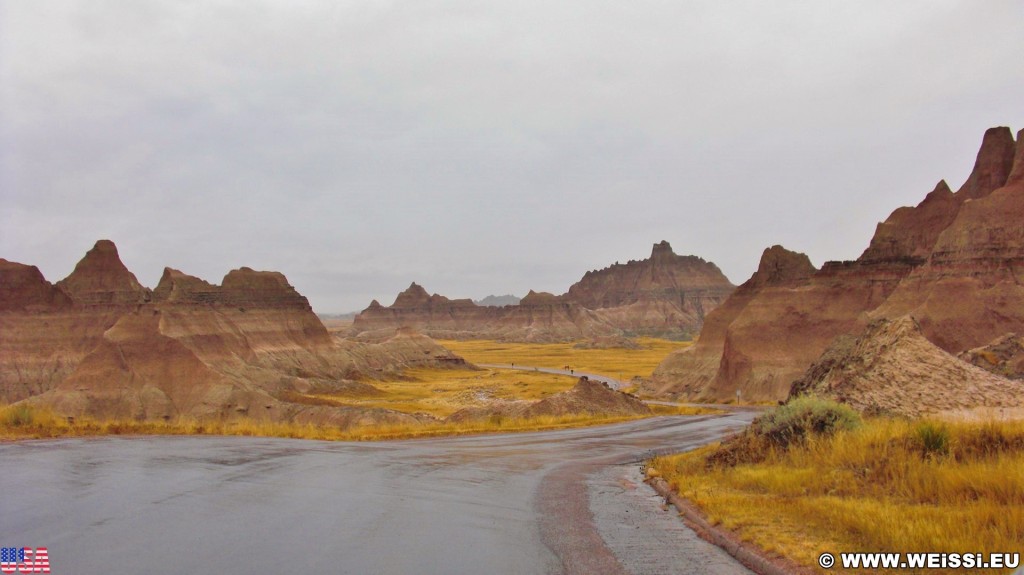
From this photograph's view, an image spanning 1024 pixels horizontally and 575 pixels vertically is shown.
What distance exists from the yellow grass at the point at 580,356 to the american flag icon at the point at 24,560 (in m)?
82.7

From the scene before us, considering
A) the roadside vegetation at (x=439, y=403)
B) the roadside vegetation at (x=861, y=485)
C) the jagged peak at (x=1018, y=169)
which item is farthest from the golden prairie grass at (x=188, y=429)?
the jagged peak at (x=1018, y=169)

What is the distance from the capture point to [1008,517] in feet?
29.3

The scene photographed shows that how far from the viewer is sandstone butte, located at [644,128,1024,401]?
46.3 meters

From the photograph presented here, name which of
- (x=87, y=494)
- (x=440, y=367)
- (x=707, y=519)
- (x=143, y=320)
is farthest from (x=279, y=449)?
(x=440, y=367)

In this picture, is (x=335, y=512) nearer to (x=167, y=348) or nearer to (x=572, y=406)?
(x=572, y=406)

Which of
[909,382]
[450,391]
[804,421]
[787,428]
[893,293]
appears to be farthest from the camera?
[450,391]

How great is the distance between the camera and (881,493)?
11.4 m

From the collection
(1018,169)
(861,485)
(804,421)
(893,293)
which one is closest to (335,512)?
(861,485)

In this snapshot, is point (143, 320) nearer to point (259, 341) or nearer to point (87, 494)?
point (259, 341)

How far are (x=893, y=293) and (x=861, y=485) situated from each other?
46.6 m

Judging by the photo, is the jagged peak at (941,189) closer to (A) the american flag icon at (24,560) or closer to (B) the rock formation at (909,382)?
(B) the rock formation at (909,382)

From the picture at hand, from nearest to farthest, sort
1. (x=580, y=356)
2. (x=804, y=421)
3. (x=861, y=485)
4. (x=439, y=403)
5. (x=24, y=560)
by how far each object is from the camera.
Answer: (x=24, y=560) → (x=861, y=485) → (x=804, y=421) → (x=439, y=403) → (x=580, y=356)

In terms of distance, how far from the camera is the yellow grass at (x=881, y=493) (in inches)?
352

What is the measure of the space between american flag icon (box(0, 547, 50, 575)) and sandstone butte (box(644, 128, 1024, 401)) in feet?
139
